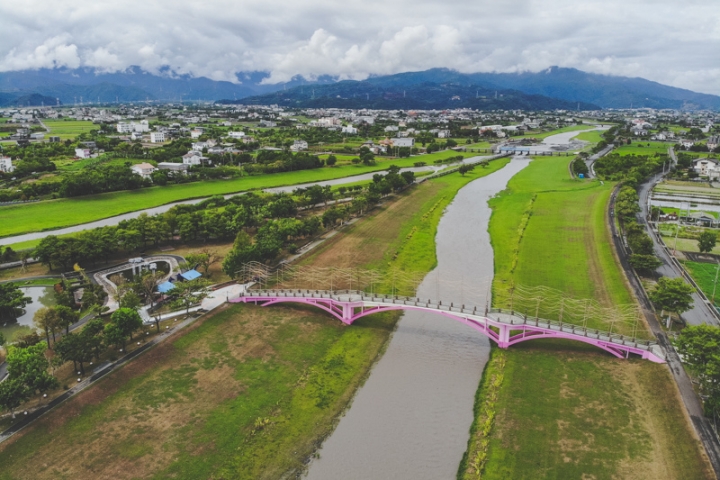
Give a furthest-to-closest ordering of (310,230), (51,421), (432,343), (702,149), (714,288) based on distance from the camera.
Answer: (702,149) → (310,230) → (714,288) → (432,343) → (51,421)

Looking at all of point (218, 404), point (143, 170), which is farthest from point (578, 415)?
point (143, 170)

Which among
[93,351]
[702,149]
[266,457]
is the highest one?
[702,149]

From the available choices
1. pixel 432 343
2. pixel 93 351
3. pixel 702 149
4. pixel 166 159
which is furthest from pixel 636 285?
pixel 702 149

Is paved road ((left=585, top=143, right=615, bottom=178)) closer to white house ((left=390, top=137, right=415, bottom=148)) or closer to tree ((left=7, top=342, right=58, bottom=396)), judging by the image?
white house ((left=390, top=137, right=415, bottom=148))

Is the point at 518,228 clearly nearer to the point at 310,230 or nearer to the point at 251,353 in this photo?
the point at 310,230

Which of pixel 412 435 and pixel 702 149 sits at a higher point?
pixel 702 149

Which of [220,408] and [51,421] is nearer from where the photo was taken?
[51,421]

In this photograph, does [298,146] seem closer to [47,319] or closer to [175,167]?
[175,167]
